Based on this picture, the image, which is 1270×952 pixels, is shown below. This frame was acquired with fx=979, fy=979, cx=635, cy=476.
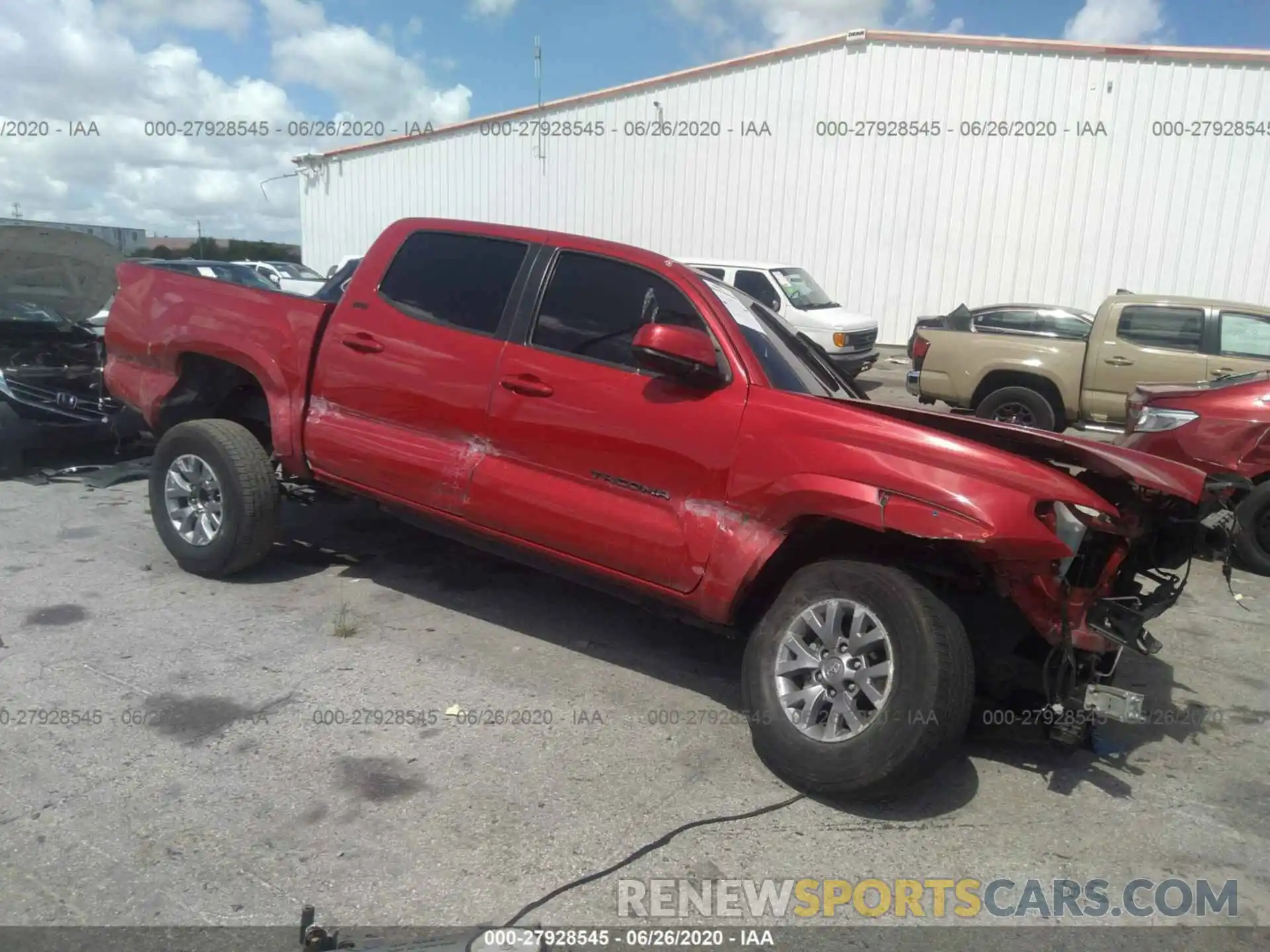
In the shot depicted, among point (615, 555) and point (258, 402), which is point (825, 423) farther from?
point (258, 402)

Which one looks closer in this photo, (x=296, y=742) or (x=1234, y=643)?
(x=296, y=742)

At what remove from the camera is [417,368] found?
4801 mm

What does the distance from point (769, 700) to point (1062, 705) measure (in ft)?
3.52

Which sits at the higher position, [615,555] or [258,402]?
[258,402]

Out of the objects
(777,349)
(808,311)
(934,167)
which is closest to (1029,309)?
(808,311)

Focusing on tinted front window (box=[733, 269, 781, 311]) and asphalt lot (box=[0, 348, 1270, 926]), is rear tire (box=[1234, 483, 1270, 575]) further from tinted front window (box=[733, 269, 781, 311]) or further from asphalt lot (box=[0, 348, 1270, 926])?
tinted front window (box=[733, 269, 781, 311])

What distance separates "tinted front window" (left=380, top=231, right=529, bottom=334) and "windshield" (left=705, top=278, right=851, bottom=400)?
3.34 feet

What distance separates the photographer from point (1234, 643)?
5488 mm

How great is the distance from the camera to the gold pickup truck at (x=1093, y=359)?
9.84 metres

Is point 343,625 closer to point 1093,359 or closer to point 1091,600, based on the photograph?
point 1091,600

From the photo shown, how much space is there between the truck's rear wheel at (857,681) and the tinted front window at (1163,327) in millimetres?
8106

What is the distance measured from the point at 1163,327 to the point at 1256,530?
13.6 ft

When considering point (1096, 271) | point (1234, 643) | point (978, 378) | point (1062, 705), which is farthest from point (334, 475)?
point (1096, 271)

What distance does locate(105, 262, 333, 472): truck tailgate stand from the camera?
519cm
